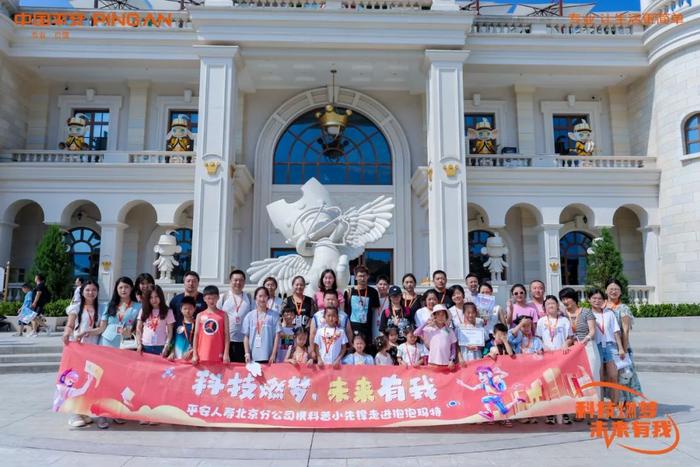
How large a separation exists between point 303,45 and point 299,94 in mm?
3138

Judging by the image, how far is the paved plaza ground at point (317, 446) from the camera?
4152 millimetres

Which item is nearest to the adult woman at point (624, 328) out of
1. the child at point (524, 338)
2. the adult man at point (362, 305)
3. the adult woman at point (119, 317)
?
the child at point (524, 338)

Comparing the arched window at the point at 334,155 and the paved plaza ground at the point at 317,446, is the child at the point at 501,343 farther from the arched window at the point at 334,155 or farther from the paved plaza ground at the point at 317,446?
the arched window at the point at 334,155

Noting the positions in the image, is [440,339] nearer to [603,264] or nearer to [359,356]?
[359,356]

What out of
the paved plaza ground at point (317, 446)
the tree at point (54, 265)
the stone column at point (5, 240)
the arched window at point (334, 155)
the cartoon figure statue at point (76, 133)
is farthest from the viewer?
the arched window at point (334, 155)

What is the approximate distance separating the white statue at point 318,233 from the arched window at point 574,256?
35.1ft

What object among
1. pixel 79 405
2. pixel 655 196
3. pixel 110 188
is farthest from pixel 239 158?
pixel 655 196

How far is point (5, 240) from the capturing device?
52.5 ft

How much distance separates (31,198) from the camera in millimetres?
16156

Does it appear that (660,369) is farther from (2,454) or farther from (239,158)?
(239,158)

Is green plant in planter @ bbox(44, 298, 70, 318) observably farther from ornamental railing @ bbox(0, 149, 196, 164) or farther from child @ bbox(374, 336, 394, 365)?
child @ bbox(374, 336, 394, 365)

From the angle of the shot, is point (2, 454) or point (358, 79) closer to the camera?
point (2, 454)

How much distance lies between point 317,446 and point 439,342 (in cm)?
168

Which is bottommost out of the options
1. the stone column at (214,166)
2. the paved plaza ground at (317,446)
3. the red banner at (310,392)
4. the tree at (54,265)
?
the paved plaza ground at (317,446)
